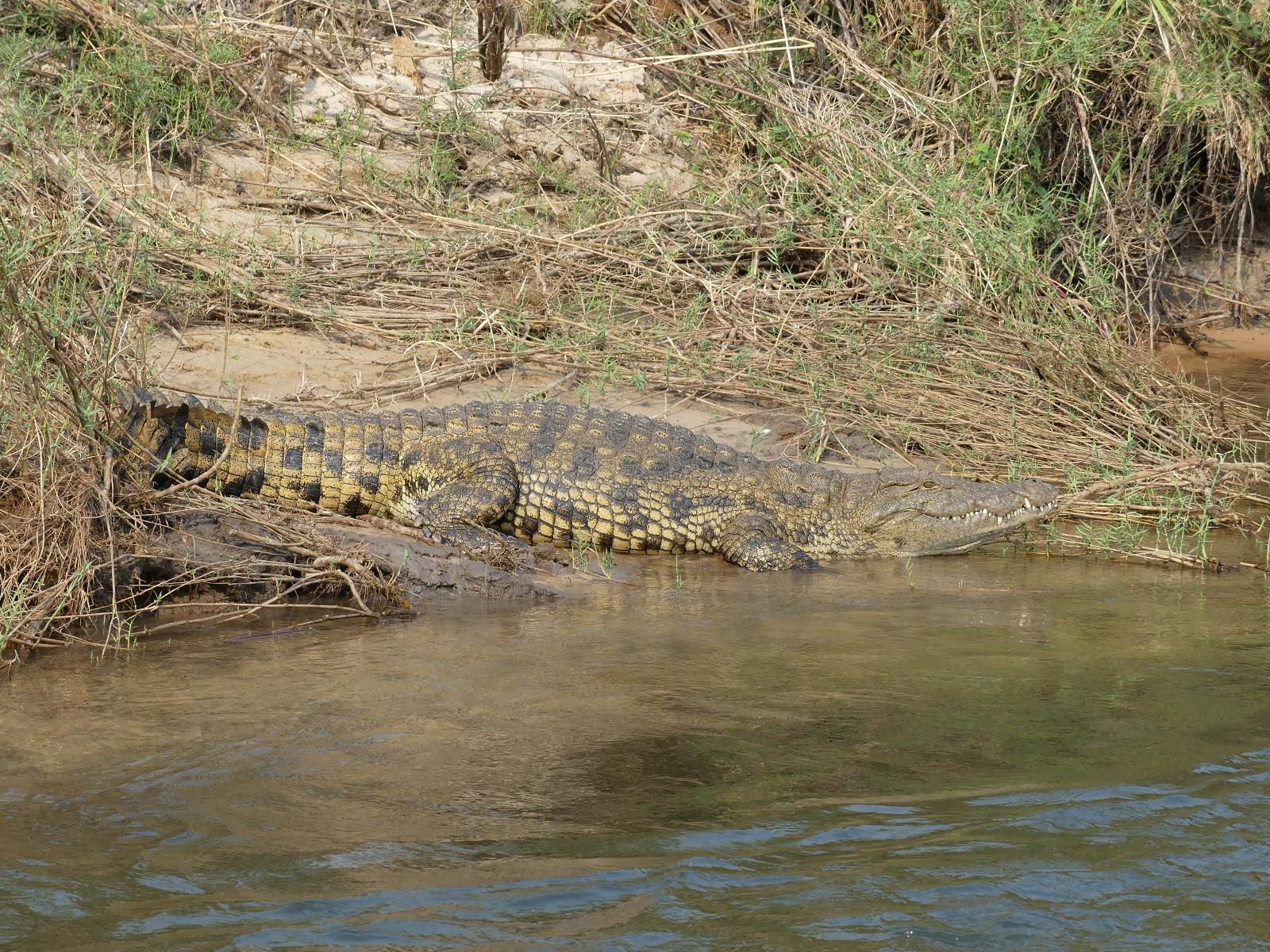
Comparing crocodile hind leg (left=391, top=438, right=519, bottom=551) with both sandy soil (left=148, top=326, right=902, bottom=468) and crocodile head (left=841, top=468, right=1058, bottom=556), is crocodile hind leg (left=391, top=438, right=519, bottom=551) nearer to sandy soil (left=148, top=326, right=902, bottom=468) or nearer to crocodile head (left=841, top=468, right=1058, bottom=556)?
sandy soil (left=148, top=326, right=902, bottom=468)

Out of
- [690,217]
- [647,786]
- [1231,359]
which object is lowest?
[647,786]

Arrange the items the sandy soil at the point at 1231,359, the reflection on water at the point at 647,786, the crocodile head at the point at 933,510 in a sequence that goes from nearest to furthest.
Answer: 1. the reflection on water at the point at 647,786
2. the crocodile head at the point at 933,510
3. the sandy soil at the point at 1231,359

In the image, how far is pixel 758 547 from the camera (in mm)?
6414

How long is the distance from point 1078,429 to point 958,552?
43.2 inches

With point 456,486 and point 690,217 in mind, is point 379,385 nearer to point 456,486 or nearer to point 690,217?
point 456,486

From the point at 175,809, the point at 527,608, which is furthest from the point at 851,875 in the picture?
the point at 527,608

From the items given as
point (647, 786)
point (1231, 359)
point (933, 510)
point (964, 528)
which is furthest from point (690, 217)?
point (647, 786)

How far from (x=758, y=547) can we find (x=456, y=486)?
1363mm

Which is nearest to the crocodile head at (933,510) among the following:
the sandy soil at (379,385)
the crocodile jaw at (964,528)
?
the crocodile jaw at (964,528)

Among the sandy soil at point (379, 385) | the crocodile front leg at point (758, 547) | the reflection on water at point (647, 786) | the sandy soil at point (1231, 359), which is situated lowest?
the reflection on water at point (647, 786)

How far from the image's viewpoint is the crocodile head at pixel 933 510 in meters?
6.27

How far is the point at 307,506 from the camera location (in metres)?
6.06

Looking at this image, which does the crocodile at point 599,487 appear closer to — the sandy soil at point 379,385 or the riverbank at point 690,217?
the sandy soil at point 379,385

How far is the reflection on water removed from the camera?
2.99 metres
